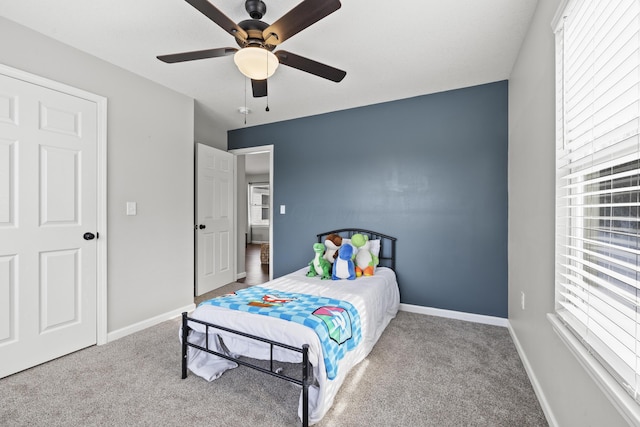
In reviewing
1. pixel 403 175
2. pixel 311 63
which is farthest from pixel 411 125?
pixel 311 63

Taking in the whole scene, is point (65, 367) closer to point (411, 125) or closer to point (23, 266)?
point (23, 266)

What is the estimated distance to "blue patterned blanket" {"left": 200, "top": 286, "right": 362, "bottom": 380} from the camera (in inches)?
64.9

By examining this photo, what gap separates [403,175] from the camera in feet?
10.9

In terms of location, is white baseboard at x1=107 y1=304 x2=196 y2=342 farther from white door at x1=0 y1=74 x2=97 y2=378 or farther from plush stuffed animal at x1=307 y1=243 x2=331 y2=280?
plush stuffed animal at x1=307 y1=243 x2=331 y2=280

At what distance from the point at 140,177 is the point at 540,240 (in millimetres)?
3334

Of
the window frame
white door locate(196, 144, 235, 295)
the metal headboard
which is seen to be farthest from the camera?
white door locate(196, 144, 235, 295)

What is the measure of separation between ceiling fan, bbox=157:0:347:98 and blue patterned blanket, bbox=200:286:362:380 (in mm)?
1530

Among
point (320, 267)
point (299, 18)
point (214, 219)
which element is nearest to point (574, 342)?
point (299, 18)

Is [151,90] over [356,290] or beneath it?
over

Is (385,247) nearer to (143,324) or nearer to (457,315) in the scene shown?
(457,315)

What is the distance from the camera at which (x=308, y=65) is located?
1877 millimetres

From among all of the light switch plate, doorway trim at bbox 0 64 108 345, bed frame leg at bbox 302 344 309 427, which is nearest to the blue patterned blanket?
bed frame leg at bbox 302 344 309 427

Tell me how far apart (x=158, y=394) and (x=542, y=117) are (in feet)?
9.57

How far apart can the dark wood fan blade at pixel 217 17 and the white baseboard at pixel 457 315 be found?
302cm
